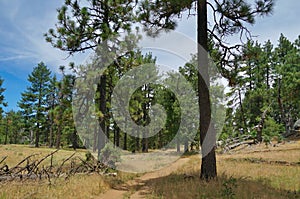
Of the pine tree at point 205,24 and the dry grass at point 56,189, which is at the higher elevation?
the pine tree at point 205,24

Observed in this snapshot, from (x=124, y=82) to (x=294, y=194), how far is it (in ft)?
39.9

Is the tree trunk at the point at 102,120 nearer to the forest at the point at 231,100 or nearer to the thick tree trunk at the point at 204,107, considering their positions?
the forest at the point at 231,100

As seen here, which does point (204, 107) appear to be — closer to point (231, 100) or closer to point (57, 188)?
point (57, 188)

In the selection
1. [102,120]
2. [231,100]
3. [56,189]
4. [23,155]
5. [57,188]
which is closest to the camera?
[56,189]

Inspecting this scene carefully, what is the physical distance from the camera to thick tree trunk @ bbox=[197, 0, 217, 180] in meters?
8.99

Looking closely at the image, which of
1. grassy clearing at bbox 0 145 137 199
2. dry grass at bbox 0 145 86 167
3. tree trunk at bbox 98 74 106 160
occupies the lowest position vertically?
dry grass at bbox 0 145 86 167

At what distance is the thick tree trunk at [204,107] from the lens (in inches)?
354

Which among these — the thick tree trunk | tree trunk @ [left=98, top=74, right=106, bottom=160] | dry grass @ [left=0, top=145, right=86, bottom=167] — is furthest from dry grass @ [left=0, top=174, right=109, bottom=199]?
tree trunk @ [left=98, top=74, right=106, bottom=160]

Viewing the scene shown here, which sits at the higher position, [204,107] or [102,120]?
[204,107]

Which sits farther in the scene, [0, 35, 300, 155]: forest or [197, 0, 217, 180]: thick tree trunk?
[0, 35, 300, 155]: forest

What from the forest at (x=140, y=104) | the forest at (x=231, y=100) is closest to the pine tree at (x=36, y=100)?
the forest at (x=231, y=100)

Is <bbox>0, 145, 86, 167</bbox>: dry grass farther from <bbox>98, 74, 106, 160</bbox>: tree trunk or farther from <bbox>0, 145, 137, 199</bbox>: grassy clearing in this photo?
<bbox>0, 145, 137, 199</bbox>: grassy clearing

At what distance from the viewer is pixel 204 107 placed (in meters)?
9.23

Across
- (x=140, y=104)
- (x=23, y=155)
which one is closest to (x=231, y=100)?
(x=140, y=104)
